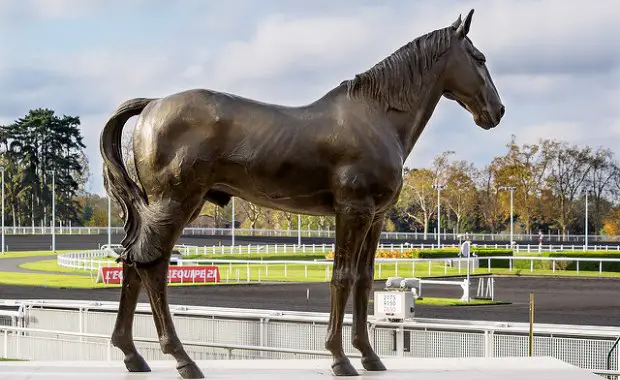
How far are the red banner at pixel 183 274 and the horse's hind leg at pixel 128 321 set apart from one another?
25402 mm

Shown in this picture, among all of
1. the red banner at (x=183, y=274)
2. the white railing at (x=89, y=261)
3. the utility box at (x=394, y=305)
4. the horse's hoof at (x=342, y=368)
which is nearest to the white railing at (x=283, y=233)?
the white railing at (x=89, y=261)

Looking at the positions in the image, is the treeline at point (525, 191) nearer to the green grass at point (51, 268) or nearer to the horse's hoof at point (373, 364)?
the green grass at point (51, 268)

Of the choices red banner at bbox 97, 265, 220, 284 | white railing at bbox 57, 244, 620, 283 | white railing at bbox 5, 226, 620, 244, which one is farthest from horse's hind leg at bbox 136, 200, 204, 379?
white railing at bbox 5, 226, 620, 244

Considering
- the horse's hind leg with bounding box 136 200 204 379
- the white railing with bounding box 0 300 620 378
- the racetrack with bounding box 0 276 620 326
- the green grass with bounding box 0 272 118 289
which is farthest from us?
the green grass with bounding box 0 272 118 289

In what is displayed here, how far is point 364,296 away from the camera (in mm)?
6535

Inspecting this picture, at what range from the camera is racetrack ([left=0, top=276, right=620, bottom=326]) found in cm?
2009

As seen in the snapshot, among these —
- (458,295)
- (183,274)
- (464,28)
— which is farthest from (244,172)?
(183,274)

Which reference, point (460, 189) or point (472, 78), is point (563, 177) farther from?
point (472, 78)

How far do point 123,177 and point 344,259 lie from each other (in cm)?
174

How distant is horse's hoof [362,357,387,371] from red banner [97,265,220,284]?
2560 cm

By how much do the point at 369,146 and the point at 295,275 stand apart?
3105 centimetres

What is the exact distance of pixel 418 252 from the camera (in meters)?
42.5

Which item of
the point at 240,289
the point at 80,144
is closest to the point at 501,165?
the point at 80,144

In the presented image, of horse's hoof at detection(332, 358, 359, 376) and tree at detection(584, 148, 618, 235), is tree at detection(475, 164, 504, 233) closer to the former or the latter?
tree at detection(584, 148, 618, 235)
